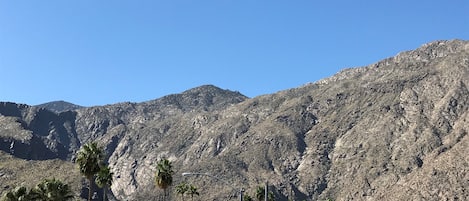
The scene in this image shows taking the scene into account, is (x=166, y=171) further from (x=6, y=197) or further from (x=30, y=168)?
(x=30, y=168)

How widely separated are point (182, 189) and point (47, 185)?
178ft

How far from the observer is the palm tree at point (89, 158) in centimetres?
7088

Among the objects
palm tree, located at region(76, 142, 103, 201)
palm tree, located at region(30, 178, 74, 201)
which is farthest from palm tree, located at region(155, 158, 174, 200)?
palm tree, located at region(30, 178, 74, 201)

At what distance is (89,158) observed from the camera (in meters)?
70.9

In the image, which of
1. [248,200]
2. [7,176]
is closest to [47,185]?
[248,200]

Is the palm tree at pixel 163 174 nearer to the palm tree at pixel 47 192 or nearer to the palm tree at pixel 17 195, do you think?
the palm tree at pixel 47 192

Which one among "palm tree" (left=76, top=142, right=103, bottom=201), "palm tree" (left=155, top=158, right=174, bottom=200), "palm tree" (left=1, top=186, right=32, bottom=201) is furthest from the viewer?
"palm tree" (left=155, top=158, right=174, bottom=200)

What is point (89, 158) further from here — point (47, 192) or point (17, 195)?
point (17, 195)

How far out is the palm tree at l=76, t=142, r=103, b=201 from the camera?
7088 cm

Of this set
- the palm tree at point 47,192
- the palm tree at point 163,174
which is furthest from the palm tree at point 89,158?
the palm tree at point 163,174

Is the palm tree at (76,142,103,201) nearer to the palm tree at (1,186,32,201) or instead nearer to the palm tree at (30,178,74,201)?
the palm tree at (30,178,74,201)

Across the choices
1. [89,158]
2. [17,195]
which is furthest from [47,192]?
[89,158]

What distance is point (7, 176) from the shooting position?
531 feet

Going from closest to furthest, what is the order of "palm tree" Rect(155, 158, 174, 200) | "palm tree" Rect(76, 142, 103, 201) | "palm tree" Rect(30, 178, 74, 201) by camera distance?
1. "palm tree" Rect(30, 178, 74, 201)
2. "palm tree" Rect(76, 142, 103, 201)
3. "palm tree" Rect(155, 158, 174, 200)
